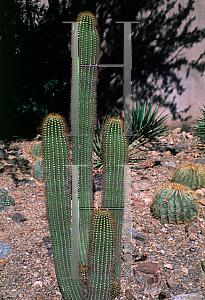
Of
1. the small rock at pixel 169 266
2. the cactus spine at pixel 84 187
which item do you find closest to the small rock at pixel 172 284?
the small rock at pixel 169 266

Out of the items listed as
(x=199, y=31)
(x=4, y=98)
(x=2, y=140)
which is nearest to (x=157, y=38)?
(x=199, y=31)

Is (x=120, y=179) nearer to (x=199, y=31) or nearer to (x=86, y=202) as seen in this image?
(x=86, y=202)

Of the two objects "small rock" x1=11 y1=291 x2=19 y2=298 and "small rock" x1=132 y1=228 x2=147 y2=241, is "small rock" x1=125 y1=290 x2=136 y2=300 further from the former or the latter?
"small rock" x1=11 y1=291 x2=19 y2=298

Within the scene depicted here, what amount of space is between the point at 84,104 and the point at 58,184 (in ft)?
2.36

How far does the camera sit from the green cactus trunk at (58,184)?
98.2 inches

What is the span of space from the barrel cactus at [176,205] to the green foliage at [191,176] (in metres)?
0.74

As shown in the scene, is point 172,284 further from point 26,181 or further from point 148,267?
point 26,181

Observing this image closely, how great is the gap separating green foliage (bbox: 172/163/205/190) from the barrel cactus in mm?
742

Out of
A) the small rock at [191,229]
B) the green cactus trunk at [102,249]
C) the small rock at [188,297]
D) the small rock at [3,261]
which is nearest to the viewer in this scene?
the green cactus trunk at [102,249]

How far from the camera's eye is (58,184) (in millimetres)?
2518

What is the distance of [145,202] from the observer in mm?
4750

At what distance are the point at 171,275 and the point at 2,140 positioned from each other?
551cm

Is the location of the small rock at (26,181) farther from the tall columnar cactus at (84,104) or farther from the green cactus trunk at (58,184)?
the green cactus trunk at (58,184)

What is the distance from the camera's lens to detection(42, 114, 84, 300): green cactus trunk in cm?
249
